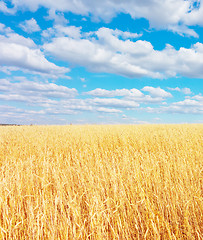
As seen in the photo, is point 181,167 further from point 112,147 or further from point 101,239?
point 112,147

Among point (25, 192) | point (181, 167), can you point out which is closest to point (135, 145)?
point (181, 167)

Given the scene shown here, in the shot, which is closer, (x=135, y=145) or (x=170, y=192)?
(x=170, y=192)

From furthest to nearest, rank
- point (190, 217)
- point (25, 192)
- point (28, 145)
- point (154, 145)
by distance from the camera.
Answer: point (28, 145), point (154, 145), point (25, 192), point (190, 217)

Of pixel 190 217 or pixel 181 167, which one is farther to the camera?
pixel 181 167

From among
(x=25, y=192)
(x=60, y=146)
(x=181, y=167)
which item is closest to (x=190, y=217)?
(x=181, y=167)

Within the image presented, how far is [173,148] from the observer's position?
25.3 ft

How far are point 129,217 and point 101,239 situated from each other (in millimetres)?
807

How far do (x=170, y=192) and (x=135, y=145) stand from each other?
4676mm

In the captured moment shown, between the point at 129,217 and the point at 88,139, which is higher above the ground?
the point at 88,139

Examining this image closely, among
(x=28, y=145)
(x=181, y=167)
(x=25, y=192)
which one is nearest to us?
(x=25, y=192)

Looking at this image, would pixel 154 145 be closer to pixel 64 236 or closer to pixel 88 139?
pixel 88 139

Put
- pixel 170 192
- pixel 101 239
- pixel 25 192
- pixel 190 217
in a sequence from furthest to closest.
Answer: pixel 25 192
pixel 170 192
pixel 190 217
pixel 101 239

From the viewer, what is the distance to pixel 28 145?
356 inches

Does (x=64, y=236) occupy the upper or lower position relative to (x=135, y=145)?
lower
